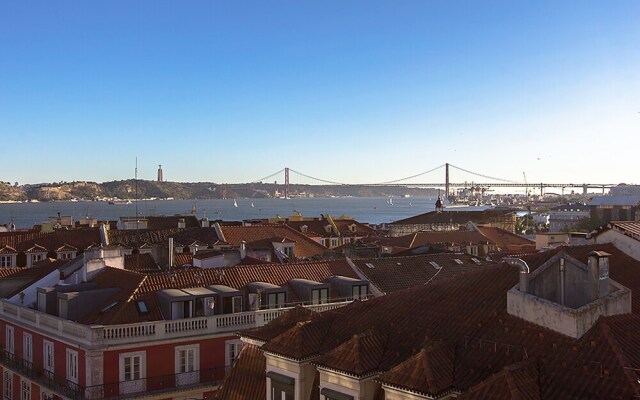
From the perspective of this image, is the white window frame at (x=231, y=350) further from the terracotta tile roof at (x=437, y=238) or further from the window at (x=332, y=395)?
the terracotta tile roof at (x=437, y=238)

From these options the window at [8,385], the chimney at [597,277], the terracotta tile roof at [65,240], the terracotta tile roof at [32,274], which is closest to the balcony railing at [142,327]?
the window at [8,385]

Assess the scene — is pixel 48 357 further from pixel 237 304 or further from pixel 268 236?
pixel 268 236

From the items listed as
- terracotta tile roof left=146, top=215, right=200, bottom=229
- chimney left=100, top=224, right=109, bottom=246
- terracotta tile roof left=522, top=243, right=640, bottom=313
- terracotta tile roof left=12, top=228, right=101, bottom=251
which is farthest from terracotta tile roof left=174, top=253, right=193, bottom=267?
terracotta tile roof left=146, top=215, right=200, bottom=229

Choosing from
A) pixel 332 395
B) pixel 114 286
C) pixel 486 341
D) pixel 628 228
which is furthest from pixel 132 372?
pixel 628 228

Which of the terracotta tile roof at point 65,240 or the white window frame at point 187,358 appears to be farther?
the terracotta tile roof at point 65,240

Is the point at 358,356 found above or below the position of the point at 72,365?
above

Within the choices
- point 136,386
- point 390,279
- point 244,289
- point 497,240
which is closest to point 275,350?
point 136,386

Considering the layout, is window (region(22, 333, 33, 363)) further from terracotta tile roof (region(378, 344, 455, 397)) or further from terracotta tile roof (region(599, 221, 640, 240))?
terracotta tile roof (region(599, 221, 640, 240))
